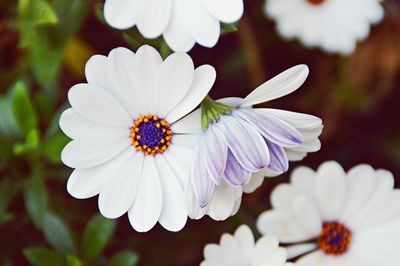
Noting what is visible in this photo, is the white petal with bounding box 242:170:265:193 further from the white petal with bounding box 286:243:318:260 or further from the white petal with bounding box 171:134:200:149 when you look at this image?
the white petal with bounding box 286:243:318:260

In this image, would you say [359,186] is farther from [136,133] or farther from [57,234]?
[57,234]

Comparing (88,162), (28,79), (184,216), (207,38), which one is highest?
(28,79)

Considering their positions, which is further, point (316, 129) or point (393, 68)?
point (393, 68)

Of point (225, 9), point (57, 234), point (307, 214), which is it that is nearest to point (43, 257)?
point (57, 234)

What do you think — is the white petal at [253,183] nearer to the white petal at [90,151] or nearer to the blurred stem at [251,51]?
the white petal at [90,151]

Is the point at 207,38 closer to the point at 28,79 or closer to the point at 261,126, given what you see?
the point at 261,126

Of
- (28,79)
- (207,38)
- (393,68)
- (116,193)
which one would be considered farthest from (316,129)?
(393,68)

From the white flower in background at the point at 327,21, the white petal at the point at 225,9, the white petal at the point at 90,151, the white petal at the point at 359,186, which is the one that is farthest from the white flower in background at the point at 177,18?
the white flower in background at the point at 327,21
